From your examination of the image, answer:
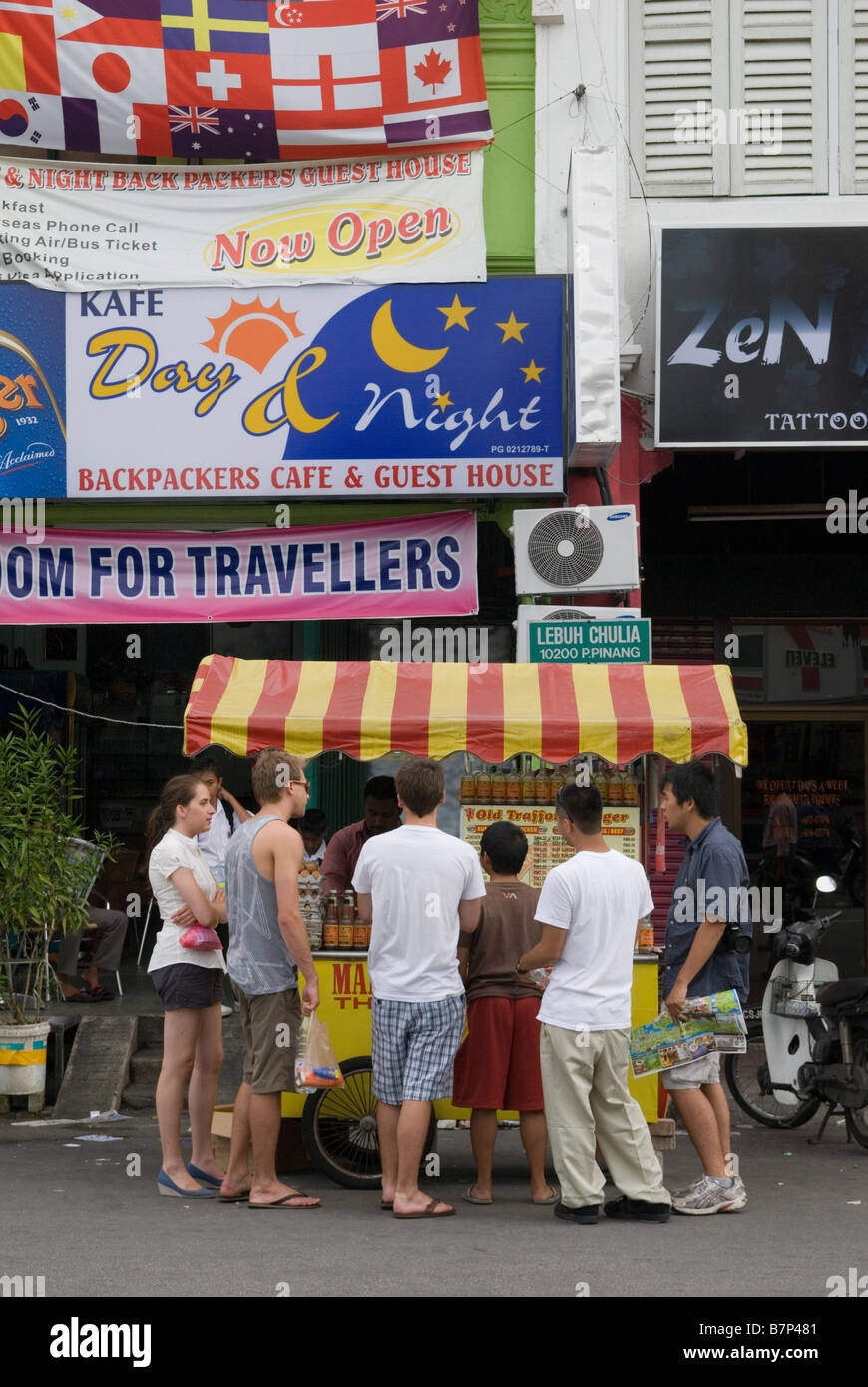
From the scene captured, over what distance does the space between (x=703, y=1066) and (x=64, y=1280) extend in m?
2.95

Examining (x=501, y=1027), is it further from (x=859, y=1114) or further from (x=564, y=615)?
(x=564, y=615)

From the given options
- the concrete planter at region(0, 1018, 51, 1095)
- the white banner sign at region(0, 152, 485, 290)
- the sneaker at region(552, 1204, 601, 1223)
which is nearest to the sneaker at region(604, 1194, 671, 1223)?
the sneaker at region(552, 1204, 601, 1223)

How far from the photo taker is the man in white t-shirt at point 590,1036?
269 inches

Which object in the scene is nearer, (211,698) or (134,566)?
(211,698)

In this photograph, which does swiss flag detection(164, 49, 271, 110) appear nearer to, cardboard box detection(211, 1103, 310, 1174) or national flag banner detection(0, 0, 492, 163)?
national flag banner detection(0, 0, 492, 163)

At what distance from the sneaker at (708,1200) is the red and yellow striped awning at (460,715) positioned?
82.1 inches

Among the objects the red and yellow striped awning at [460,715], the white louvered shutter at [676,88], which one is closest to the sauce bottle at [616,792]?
the red and yellow striped awning at [460,715]

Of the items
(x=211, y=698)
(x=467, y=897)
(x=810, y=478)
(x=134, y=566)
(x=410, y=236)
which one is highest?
(x=410, y=236)

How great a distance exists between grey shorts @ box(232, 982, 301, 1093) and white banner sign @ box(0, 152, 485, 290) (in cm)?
606

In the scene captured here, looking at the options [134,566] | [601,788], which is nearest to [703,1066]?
[601,788]

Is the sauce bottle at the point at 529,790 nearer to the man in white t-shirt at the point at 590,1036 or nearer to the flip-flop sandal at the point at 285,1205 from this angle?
the man in white t-shirt at the point at 590,1036

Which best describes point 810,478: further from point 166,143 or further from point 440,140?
point 166,143

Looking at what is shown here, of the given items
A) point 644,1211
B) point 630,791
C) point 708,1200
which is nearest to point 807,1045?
point 630,791

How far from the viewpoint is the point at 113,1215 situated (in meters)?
7.07
